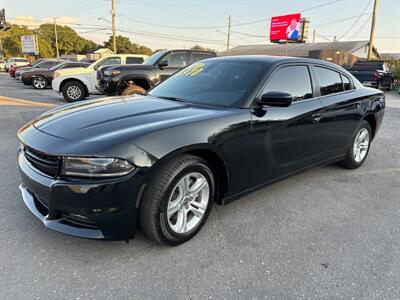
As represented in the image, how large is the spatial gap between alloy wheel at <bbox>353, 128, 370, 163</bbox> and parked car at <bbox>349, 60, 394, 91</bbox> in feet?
41.3

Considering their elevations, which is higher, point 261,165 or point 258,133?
point 258,133

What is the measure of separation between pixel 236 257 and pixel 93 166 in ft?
4.33

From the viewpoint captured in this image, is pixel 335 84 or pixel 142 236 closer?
pixel 142 236

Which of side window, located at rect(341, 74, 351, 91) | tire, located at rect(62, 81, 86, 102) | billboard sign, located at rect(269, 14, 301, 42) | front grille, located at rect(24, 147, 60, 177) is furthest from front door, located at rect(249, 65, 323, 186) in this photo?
billboard sign, located at rect(269, 14, 301, 42)

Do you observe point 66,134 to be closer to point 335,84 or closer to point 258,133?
point 258,133

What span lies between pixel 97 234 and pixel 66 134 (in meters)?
0.79

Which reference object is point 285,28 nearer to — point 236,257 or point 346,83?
point 346,83

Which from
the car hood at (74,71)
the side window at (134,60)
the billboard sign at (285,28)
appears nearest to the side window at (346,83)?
the side window at (134,60)

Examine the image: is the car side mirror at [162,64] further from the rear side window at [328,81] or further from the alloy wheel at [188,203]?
the alloy wheel at [188,203]

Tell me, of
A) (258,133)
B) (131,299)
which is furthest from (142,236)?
(258,133)

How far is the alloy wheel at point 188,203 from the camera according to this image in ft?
8.54

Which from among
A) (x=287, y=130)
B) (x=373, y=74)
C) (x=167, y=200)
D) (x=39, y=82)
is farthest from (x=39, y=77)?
(x=373, y=74)

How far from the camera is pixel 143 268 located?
2371 mm

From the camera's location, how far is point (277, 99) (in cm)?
292
